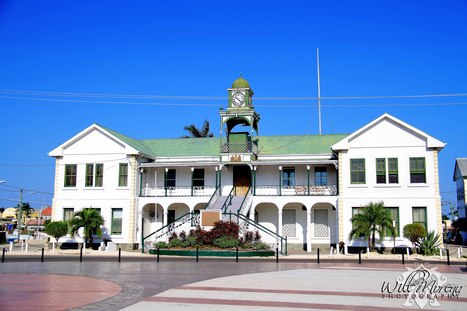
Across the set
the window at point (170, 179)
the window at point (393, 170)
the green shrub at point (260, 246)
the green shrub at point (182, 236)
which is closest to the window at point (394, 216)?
the window at point (393, 170)

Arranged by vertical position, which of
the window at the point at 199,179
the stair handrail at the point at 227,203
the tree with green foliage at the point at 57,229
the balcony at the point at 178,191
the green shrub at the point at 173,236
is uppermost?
the window at the point at 199,179

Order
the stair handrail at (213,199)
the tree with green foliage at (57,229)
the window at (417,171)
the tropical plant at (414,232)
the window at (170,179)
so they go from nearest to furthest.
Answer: the tropical plant at (414,232) < the window at (417,171) < the stair handrail at (213,199) < the tree with green foliage at (57,229) < the window at (170,179)

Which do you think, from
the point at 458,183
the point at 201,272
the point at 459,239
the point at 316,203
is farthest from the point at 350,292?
the point at 458,183

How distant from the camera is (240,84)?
41031 millimetres

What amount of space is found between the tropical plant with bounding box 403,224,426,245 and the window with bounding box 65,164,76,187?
82.7ft

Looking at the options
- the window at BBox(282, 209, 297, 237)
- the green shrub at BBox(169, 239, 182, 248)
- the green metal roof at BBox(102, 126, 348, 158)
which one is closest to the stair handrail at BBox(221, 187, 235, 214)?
the green shrub at BBox(169, 239, 182, 248)

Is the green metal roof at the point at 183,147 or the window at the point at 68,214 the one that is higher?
the green metal roof at the point at 183,147

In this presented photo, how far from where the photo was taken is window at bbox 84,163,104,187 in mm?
39781

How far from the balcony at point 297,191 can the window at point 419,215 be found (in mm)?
5627

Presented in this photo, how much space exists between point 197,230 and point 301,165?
35.7 feet

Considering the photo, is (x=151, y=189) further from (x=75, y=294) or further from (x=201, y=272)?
(x=75, y=294)

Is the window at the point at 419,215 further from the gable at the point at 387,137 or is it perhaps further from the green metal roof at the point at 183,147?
the green metal roof at the point at 183,147

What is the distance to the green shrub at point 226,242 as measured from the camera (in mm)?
30812

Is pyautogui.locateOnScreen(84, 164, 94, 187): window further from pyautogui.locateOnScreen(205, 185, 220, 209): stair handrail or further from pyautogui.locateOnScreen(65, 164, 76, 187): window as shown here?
pyautogui.locateOnScreen(205, 185, 220, 209): stair handrail
